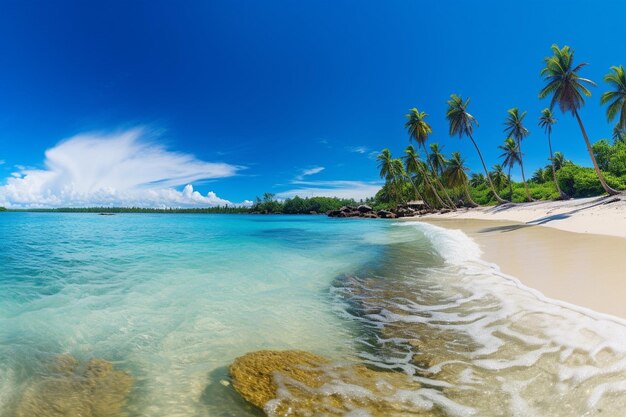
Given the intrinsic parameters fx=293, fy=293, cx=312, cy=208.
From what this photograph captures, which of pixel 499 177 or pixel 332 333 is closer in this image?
pixel 332 333

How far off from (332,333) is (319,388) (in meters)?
1.80

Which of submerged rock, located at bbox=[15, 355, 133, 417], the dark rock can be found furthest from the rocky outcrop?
submerged rock, located at bbox=[15, 355, 133, 417]

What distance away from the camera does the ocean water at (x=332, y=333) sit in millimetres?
3176

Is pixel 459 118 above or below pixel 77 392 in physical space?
above

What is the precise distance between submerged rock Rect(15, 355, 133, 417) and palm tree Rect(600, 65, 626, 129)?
3965 cm

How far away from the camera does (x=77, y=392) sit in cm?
354

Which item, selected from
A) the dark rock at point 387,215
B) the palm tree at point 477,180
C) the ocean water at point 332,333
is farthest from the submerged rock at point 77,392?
the palm tree at point 477,180

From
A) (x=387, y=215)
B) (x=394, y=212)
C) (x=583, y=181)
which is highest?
(x=583, y=181)

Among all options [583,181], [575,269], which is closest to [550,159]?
[583,181]

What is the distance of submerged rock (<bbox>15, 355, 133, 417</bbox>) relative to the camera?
10.5 feet

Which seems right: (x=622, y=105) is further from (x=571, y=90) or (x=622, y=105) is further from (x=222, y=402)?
(x=222, y=402)

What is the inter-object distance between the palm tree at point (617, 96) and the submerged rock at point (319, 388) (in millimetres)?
37228

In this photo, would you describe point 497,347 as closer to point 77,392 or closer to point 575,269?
point 575,269

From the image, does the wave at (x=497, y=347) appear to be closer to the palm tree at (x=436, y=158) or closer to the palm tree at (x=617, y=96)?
the palm tree at (x=617, y=96)
